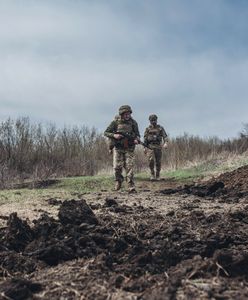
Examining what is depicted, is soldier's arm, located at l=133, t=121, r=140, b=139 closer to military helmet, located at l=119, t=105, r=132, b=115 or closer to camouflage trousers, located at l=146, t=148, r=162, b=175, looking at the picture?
military helmet, located at l=119, t=105, r=132, b=115

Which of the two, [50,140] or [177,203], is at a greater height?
[50,140]

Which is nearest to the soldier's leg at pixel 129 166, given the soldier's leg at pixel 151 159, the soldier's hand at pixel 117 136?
the soldier's hand at pixel 117 136

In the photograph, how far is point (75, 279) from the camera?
4270 millimetres

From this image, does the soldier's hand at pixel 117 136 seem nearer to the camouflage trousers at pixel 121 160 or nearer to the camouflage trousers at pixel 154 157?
the camouflage trousers at pixel 121 160

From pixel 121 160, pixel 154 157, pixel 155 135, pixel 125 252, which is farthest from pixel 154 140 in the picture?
pixel 125 252

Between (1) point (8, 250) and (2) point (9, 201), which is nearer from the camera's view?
(1) point (8, 250)

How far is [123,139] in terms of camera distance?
12688 millimetres

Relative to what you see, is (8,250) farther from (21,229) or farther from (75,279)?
(75,279)

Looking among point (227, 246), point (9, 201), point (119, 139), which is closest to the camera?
point (227, 246)

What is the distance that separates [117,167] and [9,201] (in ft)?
11.1

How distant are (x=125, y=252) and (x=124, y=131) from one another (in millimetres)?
7834

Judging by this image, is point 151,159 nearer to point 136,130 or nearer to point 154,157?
point 154,157

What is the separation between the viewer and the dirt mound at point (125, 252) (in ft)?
13.3

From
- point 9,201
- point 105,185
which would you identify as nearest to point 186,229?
point 9,201
